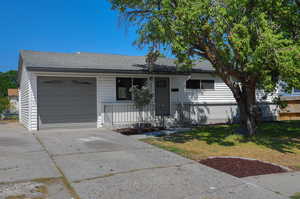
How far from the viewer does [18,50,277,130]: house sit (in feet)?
35.5

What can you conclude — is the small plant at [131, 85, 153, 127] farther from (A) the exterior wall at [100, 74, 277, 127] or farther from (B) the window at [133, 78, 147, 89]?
(B) the window at [133, 78, 147, 89]

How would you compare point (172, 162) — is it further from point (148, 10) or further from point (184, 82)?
point (184, 82)

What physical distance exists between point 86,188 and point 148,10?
6682 mm

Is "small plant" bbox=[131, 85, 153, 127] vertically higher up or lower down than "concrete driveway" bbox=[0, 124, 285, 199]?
higher up

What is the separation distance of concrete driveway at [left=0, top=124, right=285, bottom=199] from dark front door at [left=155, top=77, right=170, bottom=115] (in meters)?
5.37

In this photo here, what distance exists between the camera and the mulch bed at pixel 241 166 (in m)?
4.91

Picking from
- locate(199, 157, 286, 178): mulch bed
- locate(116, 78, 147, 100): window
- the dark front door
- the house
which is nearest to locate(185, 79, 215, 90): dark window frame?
the house

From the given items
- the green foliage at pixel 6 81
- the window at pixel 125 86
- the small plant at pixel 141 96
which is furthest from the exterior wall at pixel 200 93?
the green foliage at pixel 6 81

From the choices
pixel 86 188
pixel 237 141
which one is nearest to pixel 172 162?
pixel 86 188

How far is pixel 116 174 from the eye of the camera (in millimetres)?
4742

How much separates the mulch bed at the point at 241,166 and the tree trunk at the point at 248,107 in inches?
125

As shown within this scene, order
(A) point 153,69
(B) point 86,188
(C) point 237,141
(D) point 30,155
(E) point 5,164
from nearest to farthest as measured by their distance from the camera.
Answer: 1. (B) point 86,188
2. (E) point 5,164
3. (D) point 30,155
4. (C) point 237,141
5. (A) point 153,69

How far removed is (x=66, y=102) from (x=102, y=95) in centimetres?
162

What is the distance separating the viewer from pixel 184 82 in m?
13.4
